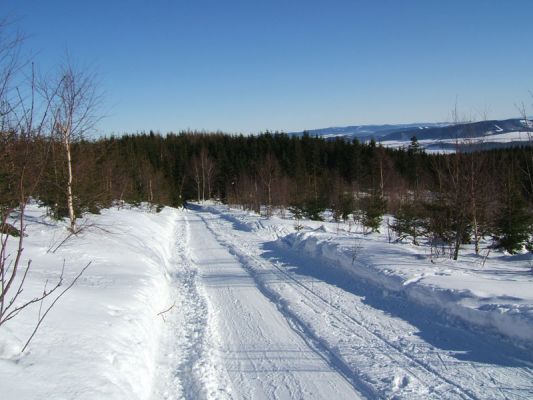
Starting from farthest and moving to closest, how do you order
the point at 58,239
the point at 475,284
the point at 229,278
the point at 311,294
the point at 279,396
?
the point at 58,239, the point at 229,278, the point at 311,294, the point at 475,284, the point at 279,396

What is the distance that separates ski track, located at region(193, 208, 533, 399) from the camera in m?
4.38

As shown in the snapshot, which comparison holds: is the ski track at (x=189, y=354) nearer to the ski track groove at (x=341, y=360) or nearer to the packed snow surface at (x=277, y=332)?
the packed snow surface at (x=277, y=332)

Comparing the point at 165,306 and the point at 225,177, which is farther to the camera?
the point at 225,177

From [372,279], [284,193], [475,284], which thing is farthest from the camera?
[284,193]

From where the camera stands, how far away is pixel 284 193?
37.9 m

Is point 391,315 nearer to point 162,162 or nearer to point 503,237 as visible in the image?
point 503,237

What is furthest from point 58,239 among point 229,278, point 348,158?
point 348,158

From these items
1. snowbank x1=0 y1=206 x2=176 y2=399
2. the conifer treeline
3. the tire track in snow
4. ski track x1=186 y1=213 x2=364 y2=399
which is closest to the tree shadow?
the tire track in snow

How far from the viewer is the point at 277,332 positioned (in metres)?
6.34

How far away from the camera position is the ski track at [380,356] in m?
4.38

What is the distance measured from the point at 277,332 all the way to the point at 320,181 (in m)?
42.9

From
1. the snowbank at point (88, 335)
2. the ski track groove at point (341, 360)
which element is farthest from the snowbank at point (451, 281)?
the snowbank at point (88, 335)

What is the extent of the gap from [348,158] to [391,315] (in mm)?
59477

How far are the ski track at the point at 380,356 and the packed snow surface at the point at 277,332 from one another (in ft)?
0.07
